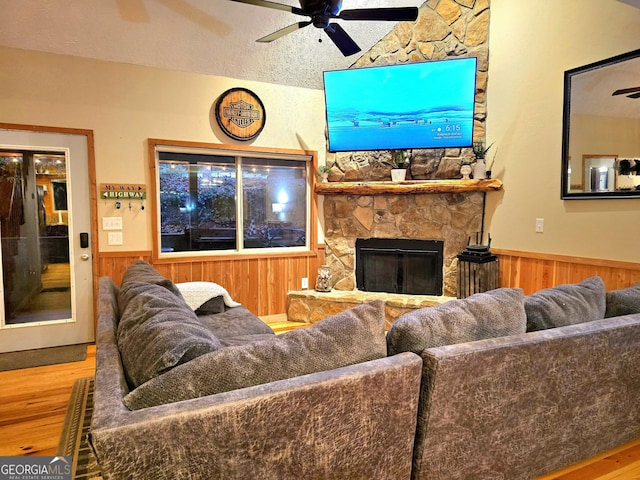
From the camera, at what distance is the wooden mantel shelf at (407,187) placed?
13.0 ft

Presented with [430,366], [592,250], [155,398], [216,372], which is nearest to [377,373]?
[430,366]

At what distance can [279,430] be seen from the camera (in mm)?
1089

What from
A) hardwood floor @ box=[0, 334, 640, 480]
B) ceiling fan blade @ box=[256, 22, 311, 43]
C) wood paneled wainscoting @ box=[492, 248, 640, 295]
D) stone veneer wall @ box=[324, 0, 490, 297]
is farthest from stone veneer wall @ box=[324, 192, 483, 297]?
hardwood floor @ box=[0, 334, 640, 480]

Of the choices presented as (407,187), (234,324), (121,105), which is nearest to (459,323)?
(234,324)

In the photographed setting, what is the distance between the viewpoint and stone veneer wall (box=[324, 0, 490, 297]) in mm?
4109

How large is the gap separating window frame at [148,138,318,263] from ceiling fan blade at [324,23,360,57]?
4.66 feet

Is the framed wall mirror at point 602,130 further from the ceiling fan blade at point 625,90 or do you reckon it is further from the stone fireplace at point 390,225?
the stone fireplace at point 390,225

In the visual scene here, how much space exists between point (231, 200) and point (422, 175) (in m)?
2.13

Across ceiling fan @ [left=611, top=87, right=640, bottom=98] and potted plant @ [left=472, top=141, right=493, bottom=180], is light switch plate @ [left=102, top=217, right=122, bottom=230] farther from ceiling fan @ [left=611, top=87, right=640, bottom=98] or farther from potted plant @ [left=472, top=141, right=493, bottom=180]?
ceiling fan @ [left=611, top=87, right=640, bottom=98]

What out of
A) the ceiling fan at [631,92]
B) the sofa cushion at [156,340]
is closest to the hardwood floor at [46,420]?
the sofa cushion at [156,340]

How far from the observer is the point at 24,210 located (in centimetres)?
347

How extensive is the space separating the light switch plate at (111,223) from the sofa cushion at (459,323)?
124 inches

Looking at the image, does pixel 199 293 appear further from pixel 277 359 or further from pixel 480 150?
pixel 480 150

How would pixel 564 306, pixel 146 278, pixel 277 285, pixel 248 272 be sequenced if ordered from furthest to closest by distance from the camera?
pixel 277 285
pixel 248 272
pixel 146 278
pixel 564 306
